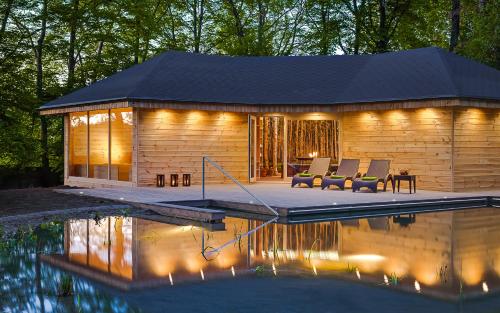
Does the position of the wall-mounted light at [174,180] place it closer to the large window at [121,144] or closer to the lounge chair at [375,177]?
the large window at [121,144]

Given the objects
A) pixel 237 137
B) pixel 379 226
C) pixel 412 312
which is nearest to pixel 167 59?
pixel 237 137

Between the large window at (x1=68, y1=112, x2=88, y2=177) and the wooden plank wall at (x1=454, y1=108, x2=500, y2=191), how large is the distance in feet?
35.9

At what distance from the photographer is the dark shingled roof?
16.6 m

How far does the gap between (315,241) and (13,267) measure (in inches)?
166

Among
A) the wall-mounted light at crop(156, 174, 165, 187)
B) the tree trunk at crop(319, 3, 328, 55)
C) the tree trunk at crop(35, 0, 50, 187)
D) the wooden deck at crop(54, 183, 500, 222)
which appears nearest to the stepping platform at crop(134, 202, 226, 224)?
the wooden deck at crop(54, 183, 500, 222)

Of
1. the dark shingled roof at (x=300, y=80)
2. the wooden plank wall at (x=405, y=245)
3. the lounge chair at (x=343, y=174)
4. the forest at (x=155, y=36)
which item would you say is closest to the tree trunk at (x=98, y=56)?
the forest at (x=155, y=36)

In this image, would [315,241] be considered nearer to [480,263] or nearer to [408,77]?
[480,263]

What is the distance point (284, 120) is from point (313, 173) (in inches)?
85.1

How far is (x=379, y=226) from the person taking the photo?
10.5 meters

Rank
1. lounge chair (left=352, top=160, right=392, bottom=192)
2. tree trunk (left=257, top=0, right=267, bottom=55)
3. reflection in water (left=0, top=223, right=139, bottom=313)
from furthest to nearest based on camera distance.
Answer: tree trunk (left=257, top=0, right=267, bottom=55), lounge chair (left=352, top=160, right=392, bottom=192), reflection in water (left=0, top=223, right=139, bottom=313)

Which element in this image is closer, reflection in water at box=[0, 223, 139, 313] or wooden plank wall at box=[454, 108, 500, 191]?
reflection in water at box=[0, 223, 139, 313]

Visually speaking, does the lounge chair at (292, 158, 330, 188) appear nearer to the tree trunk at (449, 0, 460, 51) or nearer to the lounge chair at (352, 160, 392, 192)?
the lounge chair at (352, 160, 392, 192)

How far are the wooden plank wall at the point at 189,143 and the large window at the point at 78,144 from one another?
2.66 m

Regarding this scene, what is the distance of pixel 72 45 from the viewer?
25578mm
